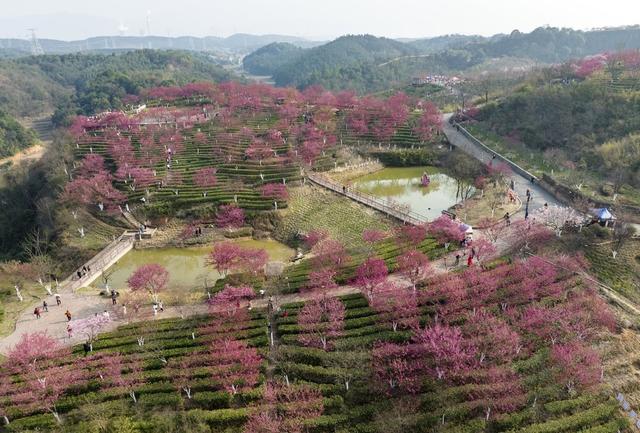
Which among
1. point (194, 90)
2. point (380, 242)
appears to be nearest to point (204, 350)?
point (380, 242)

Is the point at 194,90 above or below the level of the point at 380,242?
above

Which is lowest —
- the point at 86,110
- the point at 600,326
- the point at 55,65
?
the point at 600,326

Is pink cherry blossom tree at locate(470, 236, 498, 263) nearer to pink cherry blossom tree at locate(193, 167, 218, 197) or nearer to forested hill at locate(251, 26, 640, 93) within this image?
pink cherry blossom tree at locate(193, 167, 218, 197)

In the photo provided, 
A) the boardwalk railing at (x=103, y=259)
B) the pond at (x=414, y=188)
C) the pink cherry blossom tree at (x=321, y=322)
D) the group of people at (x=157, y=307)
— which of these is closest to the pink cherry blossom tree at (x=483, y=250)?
the pond at (x=414, y=188)

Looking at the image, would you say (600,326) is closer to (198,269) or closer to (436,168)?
(198,269)

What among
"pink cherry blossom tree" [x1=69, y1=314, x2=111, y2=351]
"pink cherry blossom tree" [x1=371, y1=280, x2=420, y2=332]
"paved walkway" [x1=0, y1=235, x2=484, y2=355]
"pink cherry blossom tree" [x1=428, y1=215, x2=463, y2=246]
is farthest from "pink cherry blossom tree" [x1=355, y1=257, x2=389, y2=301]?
"pink cherry blossom tree" [x1=69, y1=314, x2=111, y2=351]

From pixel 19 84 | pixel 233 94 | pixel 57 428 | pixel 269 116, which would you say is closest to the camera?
pixel 57 428
